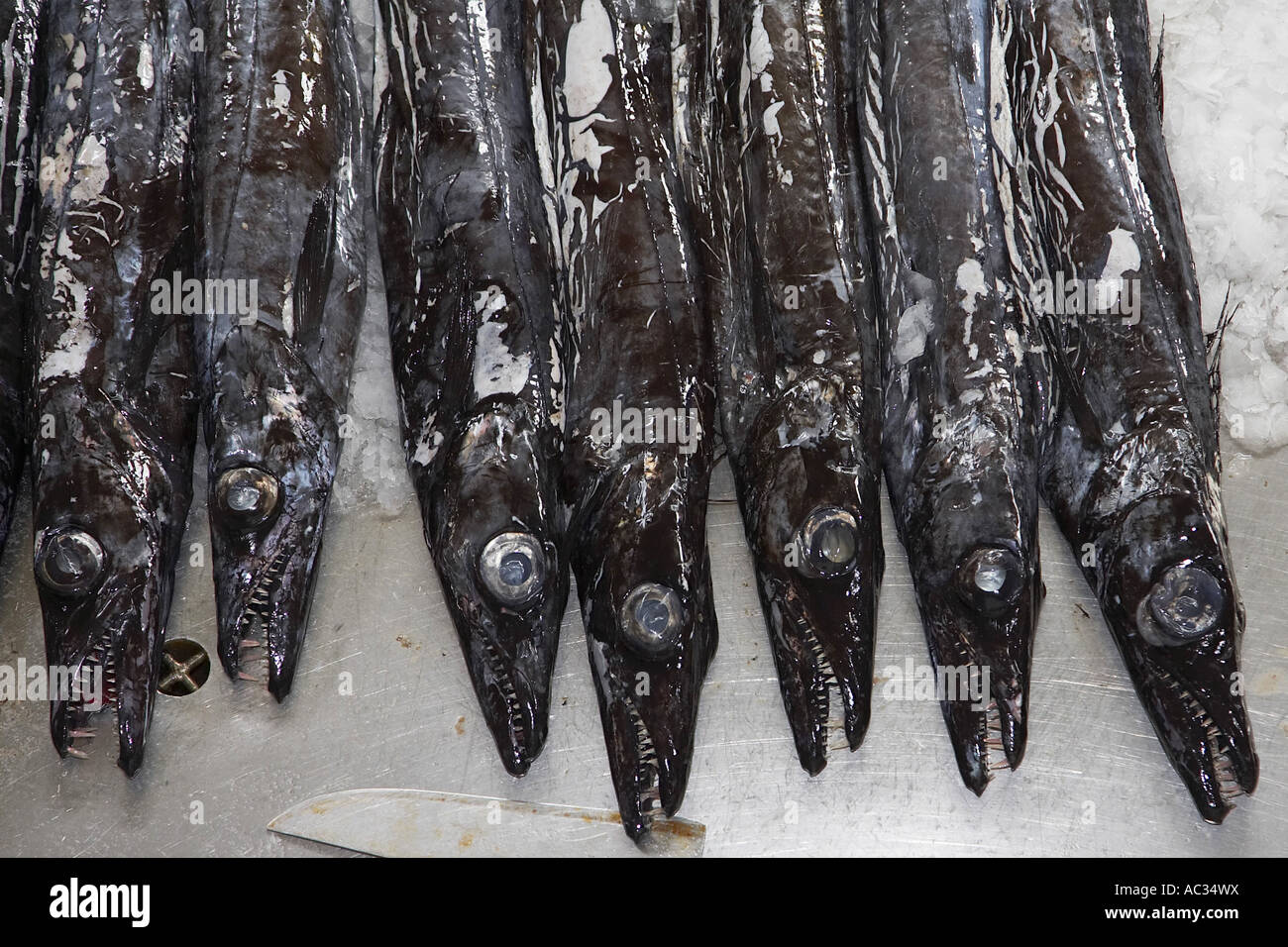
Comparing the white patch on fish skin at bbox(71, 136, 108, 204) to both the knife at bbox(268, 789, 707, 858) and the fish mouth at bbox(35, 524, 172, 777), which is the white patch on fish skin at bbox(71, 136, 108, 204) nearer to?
the fish mouth at bbox(35, 524, 172, 777)

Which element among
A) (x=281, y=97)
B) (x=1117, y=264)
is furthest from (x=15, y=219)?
(x=1117, y=264)

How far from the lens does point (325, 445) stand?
286cm

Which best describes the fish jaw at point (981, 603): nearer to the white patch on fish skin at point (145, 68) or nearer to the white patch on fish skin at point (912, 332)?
the white patch on fish skin at point (912, 332)

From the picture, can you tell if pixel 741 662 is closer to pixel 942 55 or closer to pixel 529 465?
pixel 529 465

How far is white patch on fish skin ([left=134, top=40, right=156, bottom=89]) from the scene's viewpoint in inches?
118

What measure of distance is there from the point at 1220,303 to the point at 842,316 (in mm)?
1331

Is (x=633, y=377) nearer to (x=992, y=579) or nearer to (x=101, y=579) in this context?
(x=992, y=579)

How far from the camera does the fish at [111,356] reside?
2.68 m

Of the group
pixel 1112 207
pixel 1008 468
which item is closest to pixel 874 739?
pixel 1008 468

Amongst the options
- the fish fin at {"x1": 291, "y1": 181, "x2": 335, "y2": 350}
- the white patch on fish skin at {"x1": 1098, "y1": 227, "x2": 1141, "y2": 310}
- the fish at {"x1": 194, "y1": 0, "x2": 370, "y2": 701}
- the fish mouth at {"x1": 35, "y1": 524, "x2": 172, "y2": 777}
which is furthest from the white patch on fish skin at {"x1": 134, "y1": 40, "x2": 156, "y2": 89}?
the white patch on fish skin at {"x1": 1098, "y1": 227, "x2": 1141, "y2": 310}

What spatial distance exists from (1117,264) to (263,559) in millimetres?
2513

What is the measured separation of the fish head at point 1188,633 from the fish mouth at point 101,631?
8.56ft

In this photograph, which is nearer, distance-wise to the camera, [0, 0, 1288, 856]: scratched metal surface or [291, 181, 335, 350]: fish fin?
[0, 0, 1288, 856]: scratched metal surface

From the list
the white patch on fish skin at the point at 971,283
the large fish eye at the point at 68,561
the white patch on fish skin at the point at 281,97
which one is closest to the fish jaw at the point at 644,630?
the white patch on fish skin at the point at 971,283
